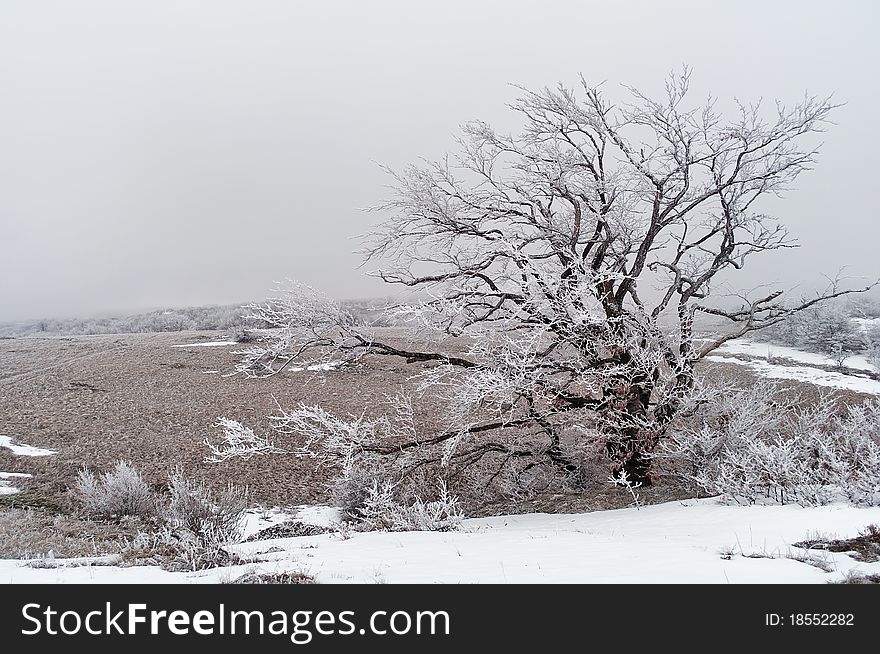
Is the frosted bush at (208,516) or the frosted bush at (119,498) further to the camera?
the frosted bush at (119,498)

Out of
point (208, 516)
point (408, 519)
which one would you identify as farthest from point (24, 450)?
point (408, 519)

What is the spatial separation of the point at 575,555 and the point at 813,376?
2716 cm

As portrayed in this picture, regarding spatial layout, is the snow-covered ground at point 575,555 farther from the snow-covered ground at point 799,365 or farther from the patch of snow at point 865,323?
the patch of snow at point 865,323

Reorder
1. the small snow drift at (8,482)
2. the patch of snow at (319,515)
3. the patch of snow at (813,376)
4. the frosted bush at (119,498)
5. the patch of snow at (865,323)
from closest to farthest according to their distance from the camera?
the frosted bush at (119,498), the patch of snow at (319,515), the small snow drift at (8,482), the patch of snow at (813,376), the patch of snow at (865,323)

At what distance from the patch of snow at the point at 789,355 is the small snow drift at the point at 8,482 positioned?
2786cm

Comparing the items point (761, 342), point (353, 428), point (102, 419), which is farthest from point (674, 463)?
point (761, 342)

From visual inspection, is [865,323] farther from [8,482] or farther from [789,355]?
[8,482]

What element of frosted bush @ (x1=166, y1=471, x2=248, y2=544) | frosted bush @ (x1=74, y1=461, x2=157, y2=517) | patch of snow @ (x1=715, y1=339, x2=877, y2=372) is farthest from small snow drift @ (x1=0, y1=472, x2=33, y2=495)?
patch of snow @ (x1=715, y1=339, x2=877, y2=372)

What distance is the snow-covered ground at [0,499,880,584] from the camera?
13.8ft

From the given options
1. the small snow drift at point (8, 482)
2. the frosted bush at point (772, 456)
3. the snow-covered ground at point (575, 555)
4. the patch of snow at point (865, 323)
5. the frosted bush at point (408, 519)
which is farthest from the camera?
the patch of snow at point (865, 323)

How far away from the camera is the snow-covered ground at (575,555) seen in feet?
13.8

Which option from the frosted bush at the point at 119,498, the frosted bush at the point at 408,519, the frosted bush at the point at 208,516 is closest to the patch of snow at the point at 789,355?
the frosted bush at the point at 408,519

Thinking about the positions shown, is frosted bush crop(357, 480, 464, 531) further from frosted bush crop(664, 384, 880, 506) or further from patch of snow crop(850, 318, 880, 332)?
patch of snow crop(850, 318, 880, 332)

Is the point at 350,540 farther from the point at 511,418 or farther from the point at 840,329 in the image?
the point at 840,329
